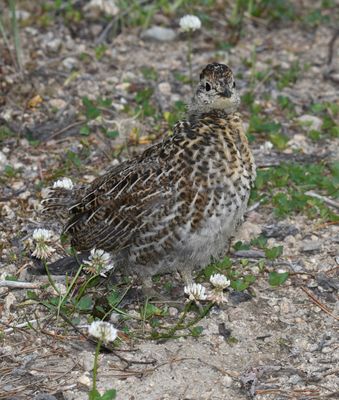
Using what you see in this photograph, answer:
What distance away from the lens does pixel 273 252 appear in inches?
228

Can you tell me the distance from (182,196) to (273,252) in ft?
3.53

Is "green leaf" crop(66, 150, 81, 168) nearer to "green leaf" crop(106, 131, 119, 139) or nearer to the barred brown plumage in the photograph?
"green leaf" crop(106, 131, 119, 139)

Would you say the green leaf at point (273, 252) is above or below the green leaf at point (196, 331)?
below

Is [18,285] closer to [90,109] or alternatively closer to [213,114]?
[213,114]

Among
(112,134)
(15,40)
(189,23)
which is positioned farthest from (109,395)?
(15,40)

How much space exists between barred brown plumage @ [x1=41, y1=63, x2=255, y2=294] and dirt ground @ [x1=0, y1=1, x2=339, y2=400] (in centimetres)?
52

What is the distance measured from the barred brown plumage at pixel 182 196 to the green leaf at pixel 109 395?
103 centimetres

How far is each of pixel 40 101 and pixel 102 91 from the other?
2.00ft

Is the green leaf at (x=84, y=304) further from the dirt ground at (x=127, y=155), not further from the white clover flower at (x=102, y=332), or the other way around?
the white clover flower at (x=102, y=332)

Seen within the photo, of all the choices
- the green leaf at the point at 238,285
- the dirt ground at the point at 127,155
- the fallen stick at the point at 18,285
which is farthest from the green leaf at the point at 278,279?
the fallen stick at the point at 18,285

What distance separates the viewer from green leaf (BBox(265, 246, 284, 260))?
19.0 ft

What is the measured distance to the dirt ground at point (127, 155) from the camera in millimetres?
4703

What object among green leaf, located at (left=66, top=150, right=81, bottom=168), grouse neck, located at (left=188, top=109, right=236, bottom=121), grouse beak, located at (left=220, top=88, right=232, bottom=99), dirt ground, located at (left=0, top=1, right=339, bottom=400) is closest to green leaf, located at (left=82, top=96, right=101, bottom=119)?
dirt ground, located at (left=0, top=1, right=339, bottom=400)

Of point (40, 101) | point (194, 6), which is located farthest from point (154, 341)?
point (194, 6)
